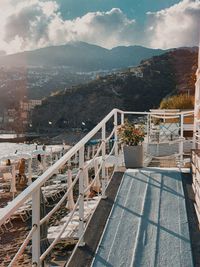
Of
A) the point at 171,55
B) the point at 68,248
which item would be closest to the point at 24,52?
the point at 171,55

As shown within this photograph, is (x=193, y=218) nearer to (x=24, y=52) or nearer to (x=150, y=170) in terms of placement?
(x=150, y=170)

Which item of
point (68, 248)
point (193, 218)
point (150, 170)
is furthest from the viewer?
point (68, 248)

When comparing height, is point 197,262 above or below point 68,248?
above

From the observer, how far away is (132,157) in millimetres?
5582

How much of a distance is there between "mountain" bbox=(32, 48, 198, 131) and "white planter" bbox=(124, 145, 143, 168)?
151ft

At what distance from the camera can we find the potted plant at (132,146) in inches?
220

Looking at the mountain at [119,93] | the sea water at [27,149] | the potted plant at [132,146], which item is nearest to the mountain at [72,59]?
Answer: the mountain at [119,93]

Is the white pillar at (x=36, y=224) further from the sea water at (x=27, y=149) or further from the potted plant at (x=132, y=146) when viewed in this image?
the sea water at (x=27, y=149)

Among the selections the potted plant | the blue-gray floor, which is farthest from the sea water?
the blue-gray floor

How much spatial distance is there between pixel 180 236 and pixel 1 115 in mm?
111813

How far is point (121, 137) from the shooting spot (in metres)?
5.70

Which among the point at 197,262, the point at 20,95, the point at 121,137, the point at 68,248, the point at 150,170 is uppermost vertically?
the point at 20,95

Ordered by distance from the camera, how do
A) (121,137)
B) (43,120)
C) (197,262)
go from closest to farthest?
(197,262), (121,137), (43,120)

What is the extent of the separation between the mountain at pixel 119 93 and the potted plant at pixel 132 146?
45864mm
